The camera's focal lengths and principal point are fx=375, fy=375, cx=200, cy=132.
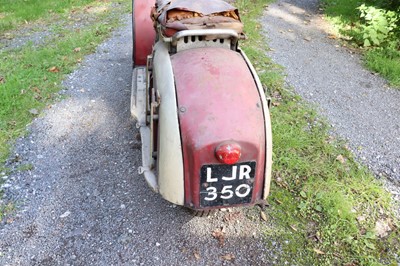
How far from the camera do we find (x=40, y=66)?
5.54 meters

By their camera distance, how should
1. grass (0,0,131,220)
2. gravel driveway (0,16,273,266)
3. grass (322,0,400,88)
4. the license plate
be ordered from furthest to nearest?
grass (322,0,400,88) → grass (0,0,131,220) → gravel driveway (0,16,273,266) → the license plate

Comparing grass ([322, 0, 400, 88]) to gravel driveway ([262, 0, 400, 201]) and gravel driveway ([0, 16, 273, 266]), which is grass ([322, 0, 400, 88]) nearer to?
gravel driveway ([262, 0, 400, 201])

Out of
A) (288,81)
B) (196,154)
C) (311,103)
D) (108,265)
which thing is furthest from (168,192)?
(288,81)

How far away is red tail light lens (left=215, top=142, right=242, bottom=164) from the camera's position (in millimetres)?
2289

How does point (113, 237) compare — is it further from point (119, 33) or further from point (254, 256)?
point (119, 33)

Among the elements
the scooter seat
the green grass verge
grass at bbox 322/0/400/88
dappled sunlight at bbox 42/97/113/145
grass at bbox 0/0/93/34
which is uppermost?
the scooter seat

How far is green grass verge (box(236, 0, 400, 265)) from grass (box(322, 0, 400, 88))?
201 centimetres

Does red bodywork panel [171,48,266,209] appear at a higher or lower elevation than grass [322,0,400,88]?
higher

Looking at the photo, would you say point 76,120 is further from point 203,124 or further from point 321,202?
point 321,202

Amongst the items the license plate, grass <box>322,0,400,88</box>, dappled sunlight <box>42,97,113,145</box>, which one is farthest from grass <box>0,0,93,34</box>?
the license plate

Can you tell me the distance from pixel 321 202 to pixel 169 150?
1630 millimetres

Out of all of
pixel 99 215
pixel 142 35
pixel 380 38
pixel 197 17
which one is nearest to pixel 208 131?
pixel 197 17

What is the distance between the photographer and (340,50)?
6637 millimetres

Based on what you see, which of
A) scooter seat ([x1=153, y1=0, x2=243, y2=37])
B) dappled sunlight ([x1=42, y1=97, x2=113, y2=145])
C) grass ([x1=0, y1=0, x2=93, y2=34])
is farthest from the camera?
grass ([x1=0, y1=0, x2=93, y2=34])
